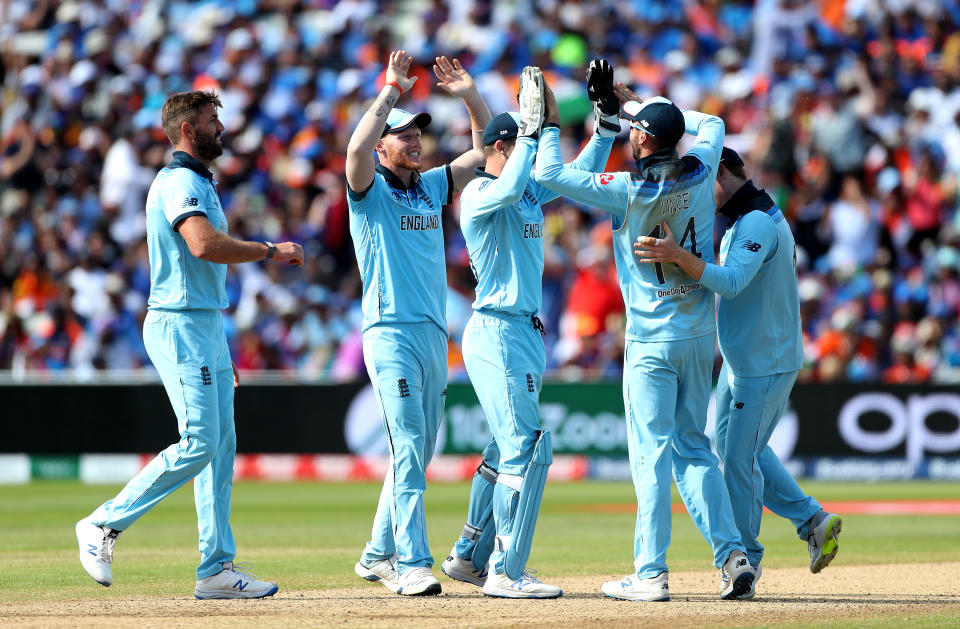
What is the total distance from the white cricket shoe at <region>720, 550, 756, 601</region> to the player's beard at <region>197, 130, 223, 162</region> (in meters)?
3.64

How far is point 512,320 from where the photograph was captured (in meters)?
7.59

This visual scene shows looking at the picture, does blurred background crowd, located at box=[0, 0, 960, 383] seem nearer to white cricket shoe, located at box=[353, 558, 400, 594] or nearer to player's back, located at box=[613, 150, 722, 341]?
white cricket shoe, located at box=[353, 558, 400, 594]

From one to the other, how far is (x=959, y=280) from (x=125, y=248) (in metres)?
12.2

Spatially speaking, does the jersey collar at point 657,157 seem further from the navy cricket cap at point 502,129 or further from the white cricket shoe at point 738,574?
the white cricket shoe at point 738,574

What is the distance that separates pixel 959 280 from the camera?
691 inches

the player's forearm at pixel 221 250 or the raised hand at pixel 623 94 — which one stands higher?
the raised hand at pixel 623 94

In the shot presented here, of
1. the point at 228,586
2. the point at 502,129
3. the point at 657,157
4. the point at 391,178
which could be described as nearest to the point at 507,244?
the point at 502,129

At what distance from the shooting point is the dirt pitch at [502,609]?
21.4 feet

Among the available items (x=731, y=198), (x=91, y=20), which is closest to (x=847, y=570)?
(x=731, y=198)

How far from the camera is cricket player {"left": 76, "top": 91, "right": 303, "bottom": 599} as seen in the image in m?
7.18

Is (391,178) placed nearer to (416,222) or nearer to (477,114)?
(416,222)

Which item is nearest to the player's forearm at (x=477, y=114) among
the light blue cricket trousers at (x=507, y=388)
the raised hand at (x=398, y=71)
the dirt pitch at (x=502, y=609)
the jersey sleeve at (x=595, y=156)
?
the raised hand at (x=398, y=71)

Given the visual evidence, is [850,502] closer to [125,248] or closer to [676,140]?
[676,140]

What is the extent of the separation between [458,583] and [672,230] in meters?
2.67
